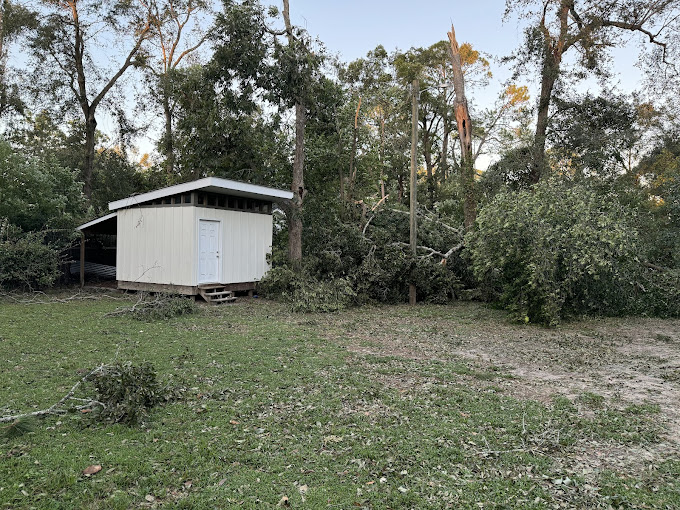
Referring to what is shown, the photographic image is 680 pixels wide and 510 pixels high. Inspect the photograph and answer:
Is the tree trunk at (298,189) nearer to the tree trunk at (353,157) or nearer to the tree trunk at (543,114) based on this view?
the tree trunk at (353,157)

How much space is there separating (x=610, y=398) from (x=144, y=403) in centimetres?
466

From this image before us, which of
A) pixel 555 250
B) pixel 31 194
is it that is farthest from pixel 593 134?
pixel 31 194

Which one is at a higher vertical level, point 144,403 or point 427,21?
point 427,21

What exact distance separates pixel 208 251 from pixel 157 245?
1.46 m

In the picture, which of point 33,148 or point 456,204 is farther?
point 33,148

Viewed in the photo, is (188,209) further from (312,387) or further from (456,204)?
(456,204)

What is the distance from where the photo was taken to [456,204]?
65.9 ft

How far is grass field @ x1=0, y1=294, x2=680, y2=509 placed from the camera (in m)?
2.92

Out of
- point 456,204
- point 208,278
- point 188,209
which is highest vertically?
point 456,204

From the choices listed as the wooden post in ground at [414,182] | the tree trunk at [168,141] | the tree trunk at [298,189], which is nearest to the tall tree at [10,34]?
the tree trunk at [168,141]

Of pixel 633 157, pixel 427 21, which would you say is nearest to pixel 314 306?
pixel 427 21

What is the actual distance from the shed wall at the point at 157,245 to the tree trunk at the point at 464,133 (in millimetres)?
7894

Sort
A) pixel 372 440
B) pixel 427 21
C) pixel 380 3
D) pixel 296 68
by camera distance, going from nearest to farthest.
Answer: pixel 372 440, pixel 296 68, pixel 380 3, pixel 427 21

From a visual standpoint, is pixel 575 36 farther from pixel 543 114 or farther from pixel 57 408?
pixel 57 408
